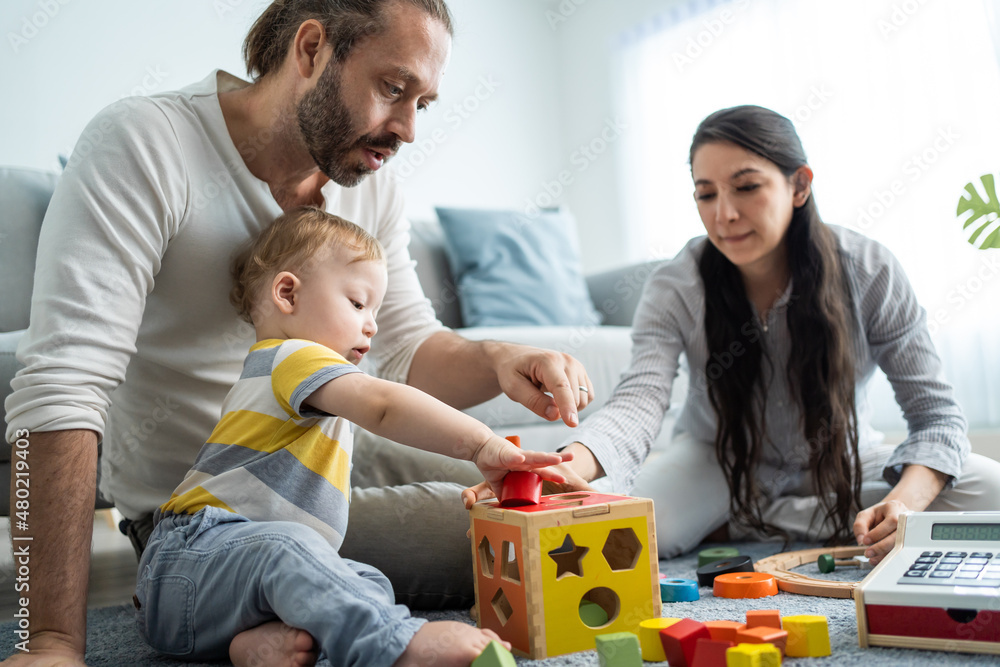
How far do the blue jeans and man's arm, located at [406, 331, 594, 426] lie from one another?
28cm

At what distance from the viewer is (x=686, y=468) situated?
1.46 meters

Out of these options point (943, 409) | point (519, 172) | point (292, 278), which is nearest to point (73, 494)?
point (292, 278)

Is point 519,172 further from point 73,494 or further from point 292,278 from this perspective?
point 73,494

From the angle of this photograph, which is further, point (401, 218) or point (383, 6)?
point (401, 218)

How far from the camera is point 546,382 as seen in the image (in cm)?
92

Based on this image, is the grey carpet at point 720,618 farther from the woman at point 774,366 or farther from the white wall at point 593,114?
the white wall at point 593,114

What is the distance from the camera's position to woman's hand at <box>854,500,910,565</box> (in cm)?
100

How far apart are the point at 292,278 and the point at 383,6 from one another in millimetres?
411

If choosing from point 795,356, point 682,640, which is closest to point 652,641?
point 682,640

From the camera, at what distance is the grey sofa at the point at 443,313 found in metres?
1.37

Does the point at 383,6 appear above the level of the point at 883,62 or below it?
below

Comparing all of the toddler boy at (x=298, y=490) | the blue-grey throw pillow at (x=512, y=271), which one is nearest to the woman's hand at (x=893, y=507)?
the toddler boy at (x=298, y=490)

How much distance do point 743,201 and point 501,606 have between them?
0.87 metres

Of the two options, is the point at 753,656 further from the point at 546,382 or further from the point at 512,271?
the point at 512,271
